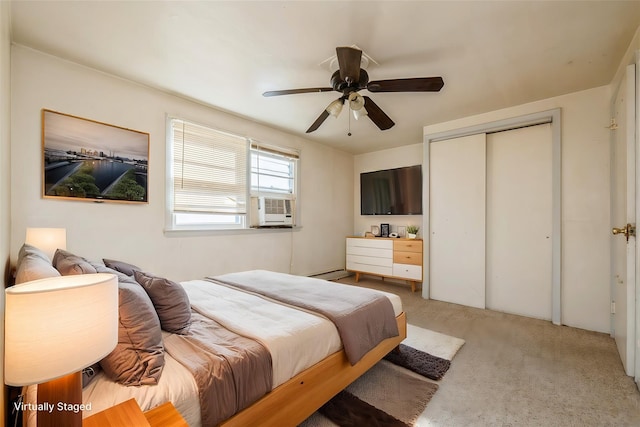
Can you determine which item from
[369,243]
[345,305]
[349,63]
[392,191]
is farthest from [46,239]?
[392,191]

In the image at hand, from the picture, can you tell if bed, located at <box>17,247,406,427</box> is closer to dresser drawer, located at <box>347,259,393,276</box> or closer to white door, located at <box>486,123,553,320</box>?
white door, located at <box>486,123,553,320</box>

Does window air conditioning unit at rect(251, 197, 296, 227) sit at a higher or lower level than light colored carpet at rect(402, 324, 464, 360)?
higher

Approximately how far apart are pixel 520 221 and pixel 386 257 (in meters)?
1.92

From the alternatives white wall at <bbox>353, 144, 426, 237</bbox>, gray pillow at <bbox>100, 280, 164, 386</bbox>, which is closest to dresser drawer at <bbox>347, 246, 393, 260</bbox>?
white wall at <bbox>353, 144, 426, 237</bbox>

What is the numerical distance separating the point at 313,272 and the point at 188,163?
2.65 m

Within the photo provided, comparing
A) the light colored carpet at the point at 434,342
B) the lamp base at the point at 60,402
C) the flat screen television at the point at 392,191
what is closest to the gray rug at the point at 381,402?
the light colored carpet at the point at 434,342

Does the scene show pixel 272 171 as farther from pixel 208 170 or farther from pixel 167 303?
pixel 167 303

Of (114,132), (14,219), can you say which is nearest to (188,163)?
(114,132)

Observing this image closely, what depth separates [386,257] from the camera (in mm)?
4547

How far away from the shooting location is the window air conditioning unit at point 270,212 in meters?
3.91

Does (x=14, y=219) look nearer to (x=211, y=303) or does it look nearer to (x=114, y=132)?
(x=114, y=132)

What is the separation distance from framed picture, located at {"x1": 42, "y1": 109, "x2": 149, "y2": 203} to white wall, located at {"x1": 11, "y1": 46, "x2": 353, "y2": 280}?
2.4 inches

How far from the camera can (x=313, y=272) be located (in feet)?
15.5

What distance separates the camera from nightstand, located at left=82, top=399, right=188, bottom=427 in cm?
82
